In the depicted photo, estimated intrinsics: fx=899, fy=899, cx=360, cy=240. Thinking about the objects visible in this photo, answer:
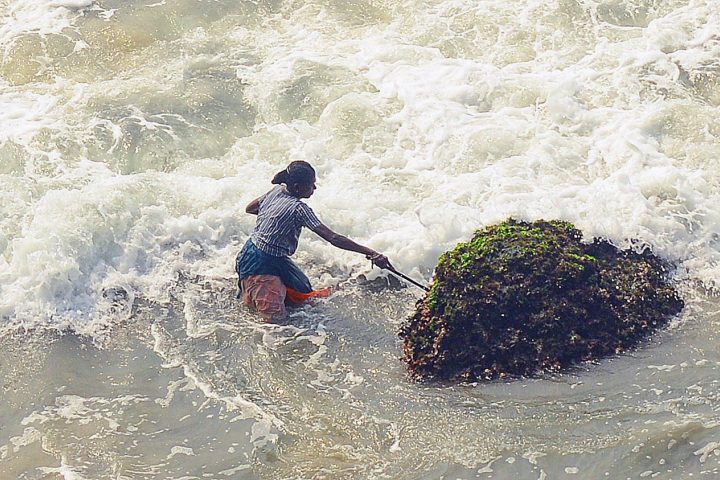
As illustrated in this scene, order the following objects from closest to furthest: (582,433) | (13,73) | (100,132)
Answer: (582,433), (100,132), (13,73)

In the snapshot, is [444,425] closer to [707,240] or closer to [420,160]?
[707,240]

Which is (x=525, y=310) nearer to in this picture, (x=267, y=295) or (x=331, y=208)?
(x=267, y=295)

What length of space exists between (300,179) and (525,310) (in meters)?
2.11

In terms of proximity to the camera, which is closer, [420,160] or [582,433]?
[582,433]

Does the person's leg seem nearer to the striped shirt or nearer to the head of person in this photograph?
the striped shirt

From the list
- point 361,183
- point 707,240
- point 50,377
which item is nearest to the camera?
point 50,377

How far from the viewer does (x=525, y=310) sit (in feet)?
22.0

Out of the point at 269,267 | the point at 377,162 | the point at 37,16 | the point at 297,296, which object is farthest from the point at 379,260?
the point at 37,16

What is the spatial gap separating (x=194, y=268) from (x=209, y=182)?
1241 mm

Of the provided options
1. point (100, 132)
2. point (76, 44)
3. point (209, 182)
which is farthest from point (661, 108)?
point (76, 44)

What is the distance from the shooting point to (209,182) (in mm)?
9070

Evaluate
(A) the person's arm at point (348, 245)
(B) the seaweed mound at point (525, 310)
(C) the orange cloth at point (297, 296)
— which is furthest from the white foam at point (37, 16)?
(B) the seaweed mound at point (525, 310)

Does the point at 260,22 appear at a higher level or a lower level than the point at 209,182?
higher

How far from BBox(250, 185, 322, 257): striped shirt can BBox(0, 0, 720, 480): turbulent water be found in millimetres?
580
